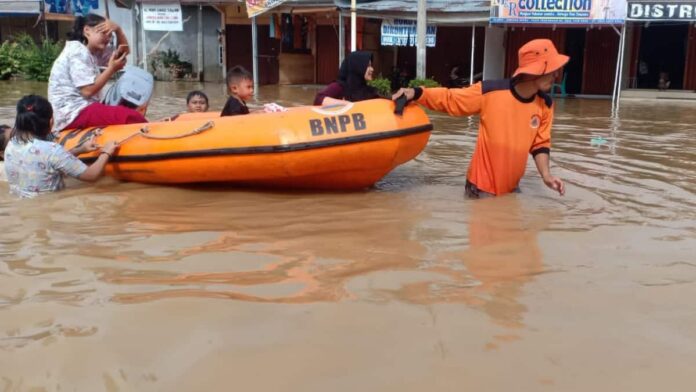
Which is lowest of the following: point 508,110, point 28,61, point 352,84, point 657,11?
point 508,110

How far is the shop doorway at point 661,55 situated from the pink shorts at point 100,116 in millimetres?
13559

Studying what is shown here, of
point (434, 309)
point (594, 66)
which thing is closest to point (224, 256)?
point (434, 309)

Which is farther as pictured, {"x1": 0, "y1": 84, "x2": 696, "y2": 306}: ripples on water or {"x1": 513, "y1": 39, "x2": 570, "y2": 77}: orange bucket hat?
{"x1": 513, "y1": 39, "x2": 570, "y2": 77}: orange bucket hat

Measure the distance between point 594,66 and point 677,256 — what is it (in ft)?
45.0

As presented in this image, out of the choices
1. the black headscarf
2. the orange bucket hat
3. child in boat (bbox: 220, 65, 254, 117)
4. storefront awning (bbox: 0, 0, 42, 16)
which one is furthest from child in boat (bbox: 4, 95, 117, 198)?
storefront awning (bbox: 0, 0, 42, 16)

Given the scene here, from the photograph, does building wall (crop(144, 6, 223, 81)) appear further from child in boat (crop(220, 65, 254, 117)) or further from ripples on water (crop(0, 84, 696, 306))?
child in boat (crop(220, 65, 254, 117))

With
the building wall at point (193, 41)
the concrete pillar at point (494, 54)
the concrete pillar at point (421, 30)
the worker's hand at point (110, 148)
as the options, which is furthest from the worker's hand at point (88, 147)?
the building wall at point (193, 41)

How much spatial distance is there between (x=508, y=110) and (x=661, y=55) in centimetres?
1335

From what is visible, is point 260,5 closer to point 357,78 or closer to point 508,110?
point 357,78

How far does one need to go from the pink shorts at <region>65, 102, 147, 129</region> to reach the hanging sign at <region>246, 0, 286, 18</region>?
10.3 m

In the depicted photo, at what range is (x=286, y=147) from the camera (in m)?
4.30

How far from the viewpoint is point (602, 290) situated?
277 cm

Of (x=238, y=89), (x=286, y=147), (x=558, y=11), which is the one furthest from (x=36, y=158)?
(x=558, y=11)

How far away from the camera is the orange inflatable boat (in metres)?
4.29
